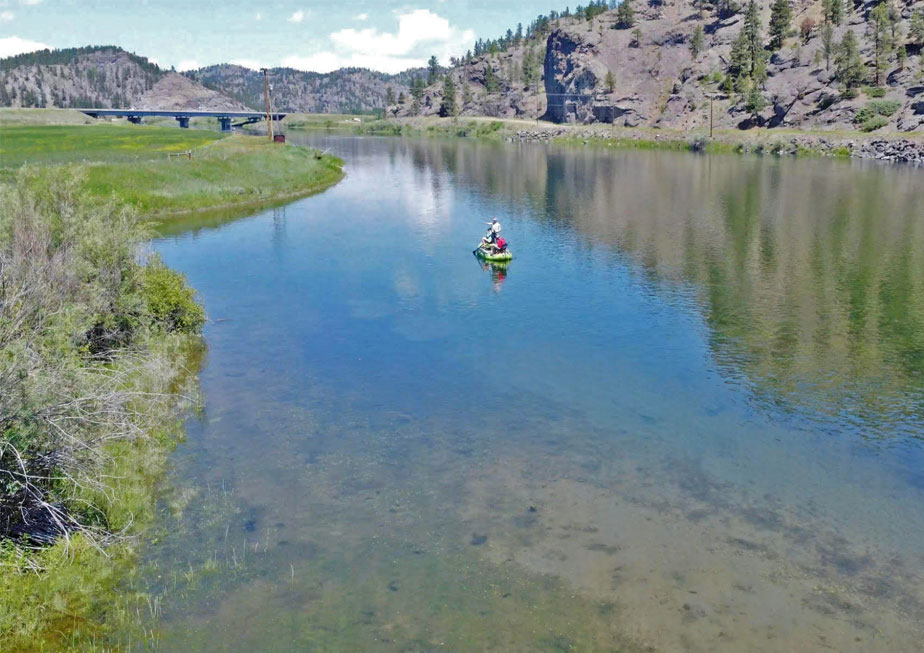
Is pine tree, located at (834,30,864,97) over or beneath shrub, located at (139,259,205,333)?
over

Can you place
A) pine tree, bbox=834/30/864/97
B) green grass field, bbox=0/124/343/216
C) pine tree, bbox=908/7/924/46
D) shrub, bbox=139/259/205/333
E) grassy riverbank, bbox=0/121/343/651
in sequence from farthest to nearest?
1. pine tree, bbox=834/30/864/97
2. pine tree, bbox=908/7/924/46
3. green grass field, bbox=0/124/343/216
4. shrub, bbox=139/259/205/333
5. grassy riverbank, bbox=0/121/343/651

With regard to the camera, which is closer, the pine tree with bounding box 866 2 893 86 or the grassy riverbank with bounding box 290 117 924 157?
the grassy riverbank with bounding box 290 117 924 157

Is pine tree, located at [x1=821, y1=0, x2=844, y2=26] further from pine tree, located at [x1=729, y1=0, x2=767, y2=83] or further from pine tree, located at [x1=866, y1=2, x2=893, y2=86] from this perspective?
pine tree, located at [x1=729, y1=0, x2=767, y2=83]

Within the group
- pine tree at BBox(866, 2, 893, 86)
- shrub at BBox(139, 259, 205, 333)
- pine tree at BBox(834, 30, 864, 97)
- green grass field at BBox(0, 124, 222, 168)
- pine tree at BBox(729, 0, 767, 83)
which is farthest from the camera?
pine tree at BBox(729, 0, 767, 83)

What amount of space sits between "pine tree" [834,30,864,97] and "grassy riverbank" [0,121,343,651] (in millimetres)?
155939

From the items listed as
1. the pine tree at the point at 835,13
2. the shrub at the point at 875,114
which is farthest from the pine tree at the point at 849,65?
the pine tree at the point at 835,13

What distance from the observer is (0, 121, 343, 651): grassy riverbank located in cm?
1662

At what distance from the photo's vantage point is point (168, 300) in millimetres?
33844

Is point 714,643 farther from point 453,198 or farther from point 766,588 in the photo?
point 453,198

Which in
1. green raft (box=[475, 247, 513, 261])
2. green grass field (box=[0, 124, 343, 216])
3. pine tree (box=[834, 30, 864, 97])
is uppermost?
pine tree (box=[834, 30, 864, 97])

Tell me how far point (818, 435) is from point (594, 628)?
529 inches

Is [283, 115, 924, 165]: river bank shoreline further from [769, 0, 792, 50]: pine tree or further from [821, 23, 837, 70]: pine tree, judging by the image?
[769, 0, 792, 50]: pine tree

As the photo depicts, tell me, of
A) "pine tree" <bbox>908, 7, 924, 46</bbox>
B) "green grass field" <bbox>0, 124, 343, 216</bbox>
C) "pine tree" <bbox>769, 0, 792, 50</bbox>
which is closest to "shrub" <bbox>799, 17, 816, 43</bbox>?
"pine tree" <bbox>769, 0, 792, 50</bbox>

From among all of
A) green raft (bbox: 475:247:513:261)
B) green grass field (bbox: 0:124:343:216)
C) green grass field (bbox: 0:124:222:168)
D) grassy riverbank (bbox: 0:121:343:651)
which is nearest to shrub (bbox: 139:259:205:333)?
grassy riverbank (bbox: 0:121:343:651)
